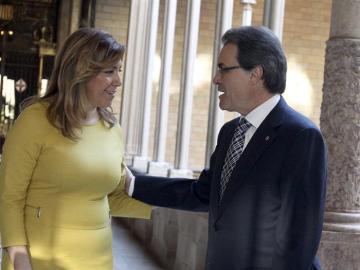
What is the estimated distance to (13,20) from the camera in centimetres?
2078

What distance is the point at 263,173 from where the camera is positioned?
1789mm

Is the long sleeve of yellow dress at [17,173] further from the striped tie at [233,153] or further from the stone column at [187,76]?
the stone column at [187,76]

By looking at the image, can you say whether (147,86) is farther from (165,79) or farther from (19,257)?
(19,257)

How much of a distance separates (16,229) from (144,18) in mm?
9293

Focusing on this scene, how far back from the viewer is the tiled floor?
5891mm

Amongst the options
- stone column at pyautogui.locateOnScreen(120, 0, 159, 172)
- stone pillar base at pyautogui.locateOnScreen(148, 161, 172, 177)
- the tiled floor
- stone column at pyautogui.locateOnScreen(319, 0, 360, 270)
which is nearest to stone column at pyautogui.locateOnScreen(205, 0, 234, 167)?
the tiled floor

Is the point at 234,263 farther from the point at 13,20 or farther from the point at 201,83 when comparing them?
the point at 13,20

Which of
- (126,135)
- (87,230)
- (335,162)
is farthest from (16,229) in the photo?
(126,135)

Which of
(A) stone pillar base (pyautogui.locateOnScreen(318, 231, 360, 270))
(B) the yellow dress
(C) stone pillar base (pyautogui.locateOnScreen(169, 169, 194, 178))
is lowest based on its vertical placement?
(C) stone pillar base (pyautogui.locateOnScreen(169, 169, 194, 178))

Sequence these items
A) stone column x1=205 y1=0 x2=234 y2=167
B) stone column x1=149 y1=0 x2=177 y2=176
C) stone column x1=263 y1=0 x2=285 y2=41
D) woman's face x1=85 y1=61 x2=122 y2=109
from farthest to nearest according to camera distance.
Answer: stone column x1=149 y1=0 x2=177 y2=176, stone column x1=205 y1=0 x2=234 y2=167, stone column x1=263 y1=0 x2=285 y2=41, woman's face x1=85 y1=61 x2=122 y2=109

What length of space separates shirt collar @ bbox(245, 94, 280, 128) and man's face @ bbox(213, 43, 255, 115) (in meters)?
0.02

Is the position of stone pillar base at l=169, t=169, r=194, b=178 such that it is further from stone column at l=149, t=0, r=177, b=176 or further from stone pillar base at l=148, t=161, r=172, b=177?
stone column at l=149, t=0, r=177, b=176

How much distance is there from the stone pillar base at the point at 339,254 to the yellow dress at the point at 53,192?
1.58 meters

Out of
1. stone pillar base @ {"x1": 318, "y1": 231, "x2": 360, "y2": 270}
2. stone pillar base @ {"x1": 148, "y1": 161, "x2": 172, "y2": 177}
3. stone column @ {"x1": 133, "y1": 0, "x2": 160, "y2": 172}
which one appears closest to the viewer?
stone pillar base @ {"x1": 318, "y1": 231, "x2": 360, "y2": 270}
